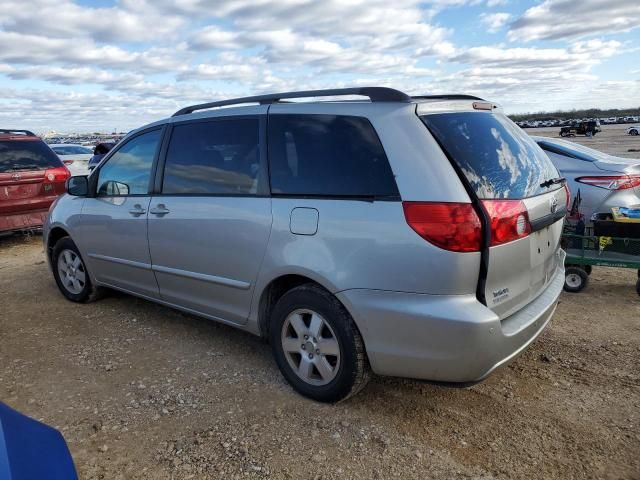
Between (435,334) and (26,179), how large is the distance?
7495 mm

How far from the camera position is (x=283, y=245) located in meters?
3.17

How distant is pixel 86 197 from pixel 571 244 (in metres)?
4.79

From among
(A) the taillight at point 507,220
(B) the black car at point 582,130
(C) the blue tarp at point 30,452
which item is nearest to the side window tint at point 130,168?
(C) the blue tarp at point 30,452

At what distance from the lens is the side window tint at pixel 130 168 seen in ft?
14.1

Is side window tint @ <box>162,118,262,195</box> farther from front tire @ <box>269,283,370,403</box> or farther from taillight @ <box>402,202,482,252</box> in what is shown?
taillight @ <box>402,202,482,252</box>

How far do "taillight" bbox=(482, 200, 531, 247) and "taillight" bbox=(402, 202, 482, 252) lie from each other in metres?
0.10

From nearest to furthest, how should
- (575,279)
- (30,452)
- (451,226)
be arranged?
(30,452), (451,226), (575,279)

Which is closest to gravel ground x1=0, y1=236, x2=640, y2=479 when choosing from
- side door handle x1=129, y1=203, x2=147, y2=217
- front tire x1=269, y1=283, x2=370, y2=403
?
front tire x1=269, y1=283, x2=370, y2=403

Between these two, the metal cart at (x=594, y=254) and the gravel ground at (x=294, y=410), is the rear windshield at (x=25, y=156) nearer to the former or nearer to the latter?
the gravel ground at (x=294, y=410)

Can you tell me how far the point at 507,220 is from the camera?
271cm

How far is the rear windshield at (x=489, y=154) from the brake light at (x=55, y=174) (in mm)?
7282

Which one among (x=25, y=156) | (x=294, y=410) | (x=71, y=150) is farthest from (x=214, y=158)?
(x=71, y=150)

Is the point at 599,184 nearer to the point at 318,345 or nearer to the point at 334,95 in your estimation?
the point at 334,95

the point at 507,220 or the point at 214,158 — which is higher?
the point at 214,158
